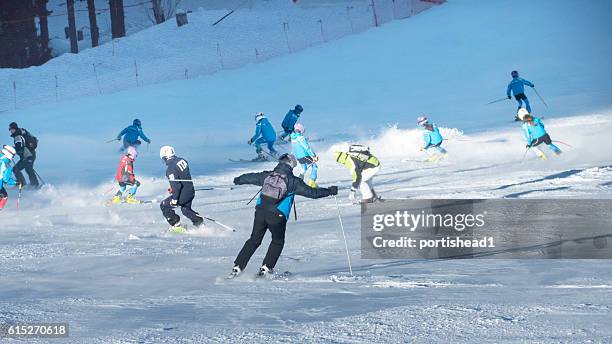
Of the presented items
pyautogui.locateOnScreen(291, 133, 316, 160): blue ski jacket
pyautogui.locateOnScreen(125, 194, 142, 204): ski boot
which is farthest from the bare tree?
pyautogui.locateOnScreen(125, 194, 142, 204): ski boot

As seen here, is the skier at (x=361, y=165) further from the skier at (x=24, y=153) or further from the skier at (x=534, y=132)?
the skier at (x=24, y=153)

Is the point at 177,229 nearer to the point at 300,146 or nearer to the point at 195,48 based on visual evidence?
the point at 300,146

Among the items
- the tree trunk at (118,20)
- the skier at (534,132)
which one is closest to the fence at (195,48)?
the tree trunk at (118,20)

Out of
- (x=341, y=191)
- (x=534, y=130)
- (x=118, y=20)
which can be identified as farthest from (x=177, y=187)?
(x=118, y=20)

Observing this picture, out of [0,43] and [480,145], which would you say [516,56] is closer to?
[480,145]

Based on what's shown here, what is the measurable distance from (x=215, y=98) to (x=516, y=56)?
12858 mm

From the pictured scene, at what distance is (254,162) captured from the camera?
82.3ft

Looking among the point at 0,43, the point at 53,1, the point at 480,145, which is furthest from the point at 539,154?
the point at 53,1

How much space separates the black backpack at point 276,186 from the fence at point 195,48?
30.9 meters

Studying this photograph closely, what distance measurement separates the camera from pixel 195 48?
45.9m

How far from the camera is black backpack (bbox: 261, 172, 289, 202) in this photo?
9742 millimetres

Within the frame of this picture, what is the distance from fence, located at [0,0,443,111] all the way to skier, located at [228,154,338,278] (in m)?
30.8

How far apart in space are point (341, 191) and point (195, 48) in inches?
1118

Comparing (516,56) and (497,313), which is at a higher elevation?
(516,56)
